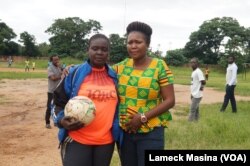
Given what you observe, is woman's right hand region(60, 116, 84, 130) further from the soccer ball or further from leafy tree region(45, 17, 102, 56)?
leafy tree region(45, 17, 102, 56)

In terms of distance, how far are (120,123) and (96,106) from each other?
0.85 ft

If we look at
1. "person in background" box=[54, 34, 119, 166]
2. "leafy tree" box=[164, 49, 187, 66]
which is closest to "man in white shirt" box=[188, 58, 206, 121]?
"person in background" box=[54, 34, 119, 166]

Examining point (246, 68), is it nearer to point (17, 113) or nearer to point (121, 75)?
point (17, 113)

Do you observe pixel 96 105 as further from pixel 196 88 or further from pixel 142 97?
pixel 196 88

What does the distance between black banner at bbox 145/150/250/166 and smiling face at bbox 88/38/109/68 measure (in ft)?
3.05

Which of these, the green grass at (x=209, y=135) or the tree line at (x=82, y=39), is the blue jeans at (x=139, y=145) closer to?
the green grass at (x=209, y=135)

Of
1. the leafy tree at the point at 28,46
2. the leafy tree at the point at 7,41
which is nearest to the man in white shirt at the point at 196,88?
the leafy tree at the point at 7,41

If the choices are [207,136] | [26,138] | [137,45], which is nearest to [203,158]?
[137,45]

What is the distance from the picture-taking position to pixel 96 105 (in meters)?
3.39

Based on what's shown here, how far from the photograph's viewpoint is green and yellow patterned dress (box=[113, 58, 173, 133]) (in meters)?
3.37

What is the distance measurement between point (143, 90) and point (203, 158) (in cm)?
95

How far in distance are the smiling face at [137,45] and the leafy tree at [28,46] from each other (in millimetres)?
74224

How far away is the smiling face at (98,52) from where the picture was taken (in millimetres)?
3467

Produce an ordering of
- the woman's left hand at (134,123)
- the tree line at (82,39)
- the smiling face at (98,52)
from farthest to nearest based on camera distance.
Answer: the tree line at (82,39)
the smiling face at (98,52)
the woman's left hand at (134,123)
